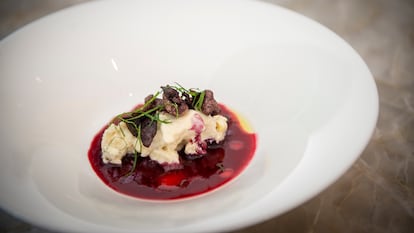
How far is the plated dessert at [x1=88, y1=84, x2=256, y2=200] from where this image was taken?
1.45 meters

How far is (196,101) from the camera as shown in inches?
61.4

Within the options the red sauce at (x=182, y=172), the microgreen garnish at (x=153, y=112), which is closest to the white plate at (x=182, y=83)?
the red sauce at (x=182, y=172)

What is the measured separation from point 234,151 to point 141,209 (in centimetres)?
36

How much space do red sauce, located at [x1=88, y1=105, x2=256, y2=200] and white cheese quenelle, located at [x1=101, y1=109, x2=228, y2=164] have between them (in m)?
0.02

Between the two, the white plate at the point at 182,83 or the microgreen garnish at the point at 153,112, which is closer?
the white plate at the point at 182,83

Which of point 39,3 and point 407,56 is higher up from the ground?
point 39,3

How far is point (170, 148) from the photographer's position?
1.49 m

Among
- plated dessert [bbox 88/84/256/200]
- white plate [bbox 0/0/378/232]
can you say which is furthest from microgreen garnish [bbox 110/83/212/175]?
white plate [bbox 0/0/378/232]

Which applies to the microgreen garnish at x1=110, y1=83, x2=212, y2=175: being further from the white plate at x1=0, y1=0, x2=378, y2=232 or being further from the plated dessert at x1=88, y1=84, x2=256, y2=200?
the white plate at x1=0, y1=0, x2=378, y2=232

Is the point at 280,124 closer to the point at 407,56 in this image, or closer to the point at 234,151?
the point at 234,151

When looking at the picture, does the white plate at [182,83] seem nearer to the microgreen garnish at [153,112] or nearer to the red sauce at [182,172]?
the red sauce at [182,172]

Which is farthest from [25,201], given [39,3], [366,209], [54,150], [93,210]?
[39,3]

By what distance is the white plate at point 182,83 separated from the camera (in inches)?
46.5

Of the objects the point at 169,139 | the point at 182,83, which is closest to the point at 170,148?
the point at 169,139
